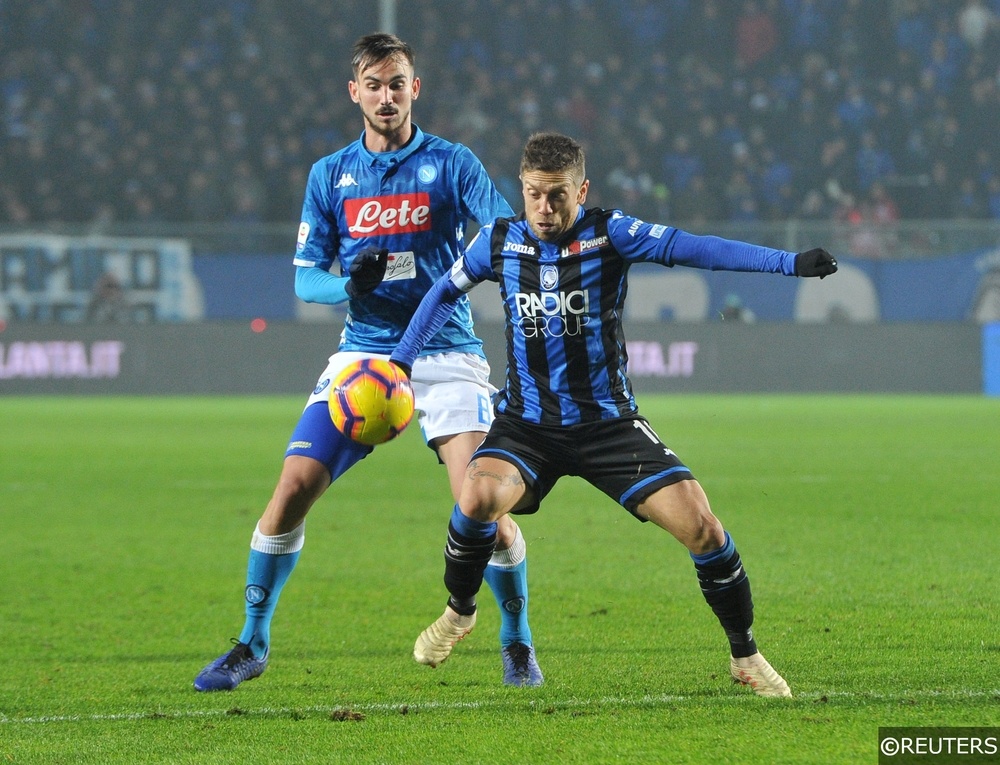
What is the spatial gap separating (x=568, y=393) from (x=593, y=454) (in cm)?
22

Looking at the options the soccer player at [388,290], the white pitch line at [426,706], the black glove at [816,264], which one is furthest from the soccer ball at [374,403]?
the black glove at [816,264]

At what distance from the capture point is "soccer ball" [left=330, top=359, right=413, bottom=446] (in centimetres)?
457

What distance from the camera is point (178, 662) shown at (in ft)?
16.3

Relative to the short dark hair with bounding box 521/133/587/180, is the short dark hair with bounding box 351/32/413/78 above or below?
above

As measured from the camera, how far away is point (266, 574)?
482cm

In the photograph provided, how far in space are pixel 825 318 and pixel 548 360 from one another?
17.1 meters

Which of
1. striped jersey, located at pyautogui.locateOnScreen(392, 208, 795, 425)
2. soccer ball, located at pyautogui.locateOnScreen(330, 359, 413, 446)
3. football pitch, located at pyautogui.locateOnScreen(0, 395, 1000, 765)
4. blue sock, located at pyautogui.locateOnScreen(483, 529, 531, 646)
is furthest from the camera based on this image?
blue sock, located at pyautogui.locateOnScreen(483, 529, 531, 646)

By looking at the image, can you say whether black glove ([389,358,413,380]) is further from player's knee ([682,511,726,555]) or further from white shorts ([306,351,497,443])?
player's knee ([682,511,726,555])

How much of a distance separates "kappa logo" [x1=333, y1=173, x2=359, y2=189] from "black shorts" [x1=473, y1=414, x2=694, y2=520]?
114 cm

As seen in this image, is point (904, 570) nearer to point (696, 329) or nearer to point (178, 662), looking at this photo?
point (178, 662)

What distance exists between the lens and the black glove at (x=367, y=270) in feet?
14.7

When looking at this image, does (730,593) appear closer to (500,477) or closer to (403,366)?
(500,477)

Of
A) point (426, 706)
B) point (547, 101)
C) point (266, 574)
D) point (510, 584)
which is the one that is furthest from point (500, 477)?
point (547, 101)

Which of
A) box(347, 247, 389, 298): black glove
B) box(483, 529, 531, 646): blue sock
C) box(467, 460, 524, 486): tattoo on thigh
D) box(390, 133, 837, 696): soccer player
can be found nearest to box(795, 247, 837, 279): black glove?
box(390, 133, 837, 696): soccer player
